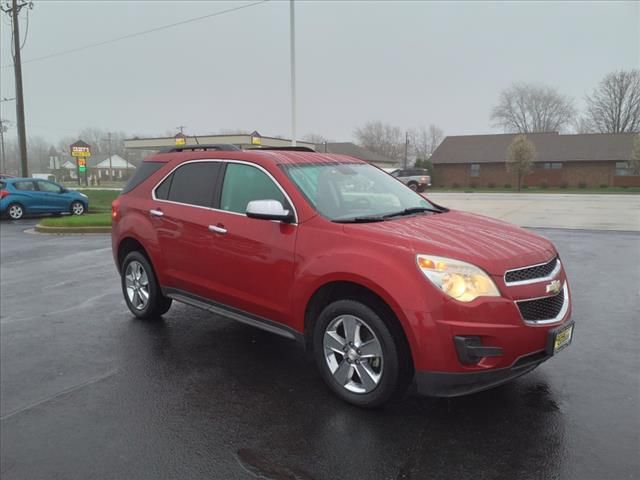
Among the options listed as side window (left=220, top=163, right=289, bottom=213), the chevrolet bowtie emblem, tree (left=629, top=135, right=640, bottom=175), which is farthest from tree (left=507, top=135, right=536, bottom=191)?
the chevrolet bowtie emblem

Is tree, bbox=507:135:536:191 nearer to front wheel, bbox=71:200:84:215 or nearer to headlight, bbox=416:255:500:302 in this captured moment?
front wheel, bbox=71:200:84:215

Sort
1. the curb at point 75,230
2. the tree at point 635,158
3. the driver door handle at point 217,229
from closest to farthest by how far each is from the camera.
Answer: the driver door handle at point 217,229
the curb at point 75,230
the tree at point 635,158

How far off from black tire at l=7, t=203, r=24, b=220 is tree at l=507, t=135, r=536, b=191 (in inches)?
1539

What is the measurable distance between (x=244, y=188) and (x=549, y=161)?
50802 mm

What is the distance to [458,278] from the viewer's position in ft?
10.3

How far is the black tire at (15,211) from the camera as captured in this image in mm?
18438

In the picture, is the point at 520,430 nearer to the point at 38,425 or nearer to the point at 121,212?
the point at 38,425

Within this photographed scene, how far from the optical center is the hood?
3.22 m

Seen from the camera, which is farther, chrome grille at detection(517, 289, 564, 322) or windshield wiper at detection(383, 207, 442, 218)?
windshield wiper at detection(383, 207, 442, 218)

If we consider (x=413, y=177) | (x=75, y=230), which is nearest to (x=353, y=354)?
(x=75, y=230)

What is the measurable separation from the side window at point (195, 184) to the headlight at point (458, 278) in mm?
2354

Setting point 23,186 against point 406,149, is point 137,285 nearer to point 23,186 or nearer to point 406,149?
point 23,186

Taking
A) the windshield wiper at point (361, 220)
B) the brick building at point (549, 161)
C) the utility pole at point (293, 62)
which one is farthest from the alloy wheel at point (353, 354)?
the brick building at point (549, 161)

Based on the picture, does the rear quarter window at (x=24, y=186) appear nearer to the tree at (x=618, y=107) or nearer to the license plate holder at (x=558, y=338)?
the license plate holder at (x=558, y=338)
